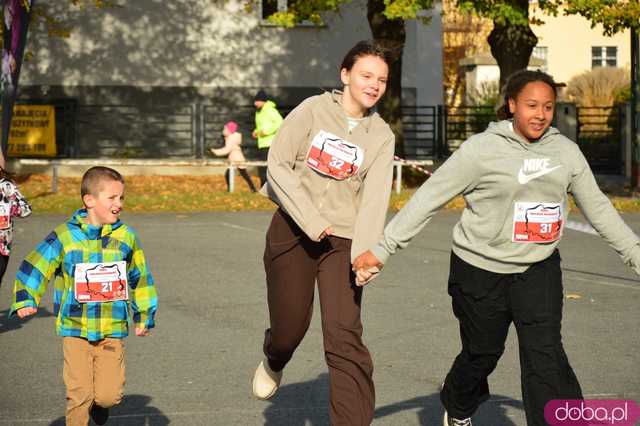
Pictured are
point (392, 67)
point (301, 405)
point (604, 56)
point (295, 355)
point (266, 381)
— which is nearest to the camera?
point (266, 381)

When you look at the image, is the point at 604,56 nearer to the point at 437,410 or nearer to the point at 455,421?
the point at 437,410

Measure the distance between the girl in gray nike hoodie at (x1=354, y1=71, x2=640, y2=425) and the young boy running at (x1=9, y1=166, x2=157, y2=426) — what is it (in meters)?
1.11

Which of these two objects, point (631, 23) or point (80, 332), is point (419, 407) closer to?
point (80, 332)

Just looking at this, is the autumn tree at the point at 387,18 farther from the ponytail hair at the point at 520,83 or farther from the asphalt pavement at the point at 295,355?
the ponytail hair at the point at 520,83

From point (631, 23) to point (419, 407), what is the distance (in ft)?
48.8

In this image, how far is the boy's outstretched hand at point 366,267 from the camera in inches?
238

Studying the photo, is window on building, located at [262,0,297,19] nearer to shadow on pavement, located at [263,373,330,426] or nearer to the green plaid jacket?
shadow on pavement, located at [263,373,330,426]

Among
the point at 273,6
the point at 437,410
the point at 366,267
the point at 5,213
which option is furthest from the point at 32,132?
the point at 366,267

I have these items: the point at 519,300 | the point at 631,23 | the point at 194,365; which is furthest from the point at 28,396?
the point at 631,23

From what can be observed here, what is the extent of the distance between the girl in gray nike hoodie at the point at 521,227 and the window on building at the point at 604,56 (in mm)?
53029

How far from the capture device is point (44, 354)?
30.3 ft

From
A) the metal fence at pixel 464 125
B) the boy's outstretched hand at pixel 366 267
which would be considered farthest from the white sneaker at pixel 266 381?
the metal fence at pixel 464 125

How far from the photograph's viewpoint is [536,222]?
5.95m

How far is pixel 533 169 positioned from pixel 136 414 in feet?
8.68
